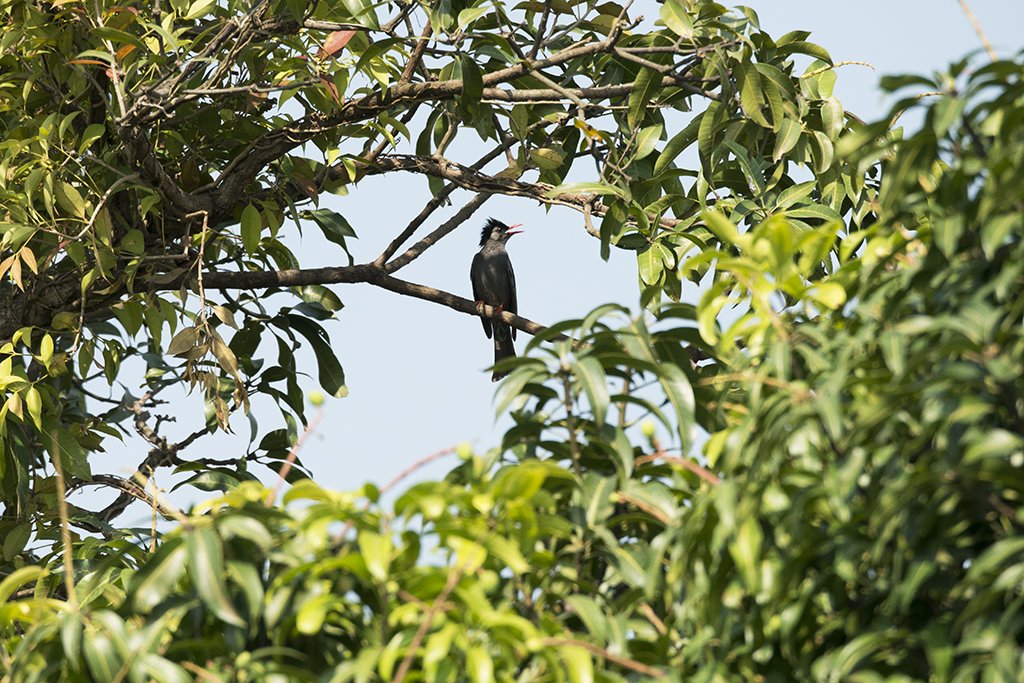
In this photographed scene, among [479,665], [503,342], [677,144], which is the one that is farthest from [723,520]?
[503,342]

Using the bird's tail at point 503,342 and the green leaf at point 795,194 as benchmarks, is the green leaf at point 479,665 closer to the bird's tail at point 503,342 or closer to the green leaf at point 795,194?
the green leaf at point 795,194

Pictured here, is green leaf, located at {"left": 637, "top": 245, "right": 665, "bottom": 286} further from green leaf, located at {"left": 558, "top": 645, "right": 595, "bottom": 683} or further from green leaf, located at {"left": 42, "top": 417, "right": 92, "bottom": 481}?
green leaf, located at {"left": 558, "top": 645, "right": 595, "bottom": 683}

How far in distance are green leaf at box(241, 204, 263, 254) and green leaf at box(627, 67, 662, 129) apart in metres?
1.14

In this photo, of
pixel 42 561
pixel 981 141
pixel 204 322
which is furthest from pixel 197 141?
pixel 981 141

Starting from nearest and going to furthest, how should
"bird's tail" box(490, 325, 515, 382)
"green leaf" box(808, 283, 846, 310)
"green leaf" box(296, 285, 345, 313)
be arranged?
"green leaf" box(808, 283, 846, 310), "green leaf" box(296, 285, 345, 313), "bird's tail" box(490, 325, 515, 382)

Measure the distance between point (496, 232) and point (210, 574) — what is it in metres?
7.68

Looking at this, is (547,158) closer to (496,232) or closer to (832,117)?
(832,117)

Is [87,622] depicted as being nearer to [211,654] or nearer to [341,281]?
[211,654]

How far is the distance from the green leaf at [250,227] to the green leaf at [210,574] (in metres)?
2.12

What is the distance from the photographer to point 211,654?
5.82 ft

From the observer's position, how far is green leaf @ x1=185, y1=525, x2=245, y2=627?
5.40ft

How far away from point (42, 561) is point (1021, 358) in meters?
2.86

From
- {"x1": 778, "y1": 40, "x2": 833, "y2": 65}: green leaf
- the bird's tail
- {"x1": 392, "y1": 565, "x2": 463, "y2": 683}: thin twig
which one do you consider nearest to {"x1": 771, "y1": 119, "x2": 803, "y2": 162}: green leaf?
{"x1": 778, "y1": 40, "x2": 833, "y2": 65}: green leaf

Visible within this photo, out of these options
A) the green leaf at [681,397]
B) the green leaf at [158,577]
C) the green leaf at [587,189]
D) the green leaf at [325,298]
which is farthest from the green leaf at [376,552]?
the green leaf at [325,298]
